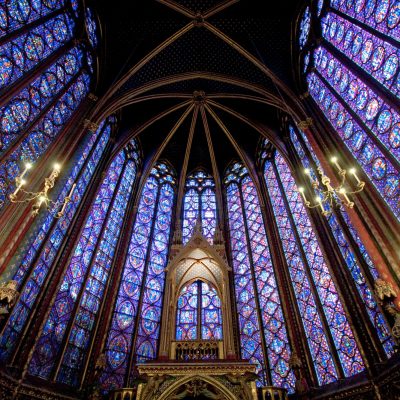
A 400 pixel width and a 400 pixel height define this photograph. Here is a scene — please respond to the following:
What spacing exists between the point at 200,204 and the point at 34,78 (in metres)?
9.75

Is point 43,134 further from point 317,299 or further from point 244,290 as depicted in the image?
point 317,299

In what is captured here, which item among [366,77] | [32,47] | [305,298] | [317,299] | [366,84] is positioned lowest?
[317,299]

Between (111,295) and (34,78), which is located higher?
(34,78)

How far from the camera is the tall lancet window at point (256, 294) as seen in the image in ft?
34.1

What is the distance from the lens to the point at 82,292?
1060 centimetres

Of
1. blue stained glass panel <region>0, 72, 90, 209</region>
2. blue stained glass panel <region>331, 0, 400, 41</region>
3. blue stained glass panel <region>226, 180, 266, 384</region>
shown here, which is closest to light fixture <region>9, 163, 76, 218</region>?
blue stained glass panel <region>0, 72, 90, 209</region>

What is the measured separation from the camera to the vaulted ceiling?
13078mm

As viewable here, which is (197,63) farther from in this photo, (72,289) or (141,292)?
(72,289)

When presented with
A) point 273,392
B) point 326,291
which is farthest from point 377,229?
point 273,392

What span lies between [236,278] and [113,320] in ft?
16.0

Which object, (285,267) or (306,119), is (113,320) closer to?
(285,267)

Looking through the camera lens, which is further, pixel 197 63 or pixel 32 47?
pixel 197 63

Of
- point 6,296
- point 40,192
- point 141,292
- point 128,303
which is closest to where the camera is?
point 40,192

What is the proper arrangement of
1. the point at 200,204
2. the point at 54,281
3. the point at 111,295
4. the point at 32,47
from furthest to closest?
1. the point at 200,204
2. the point at 111,295
3. the point at 54,281
4. the point at 32,47
